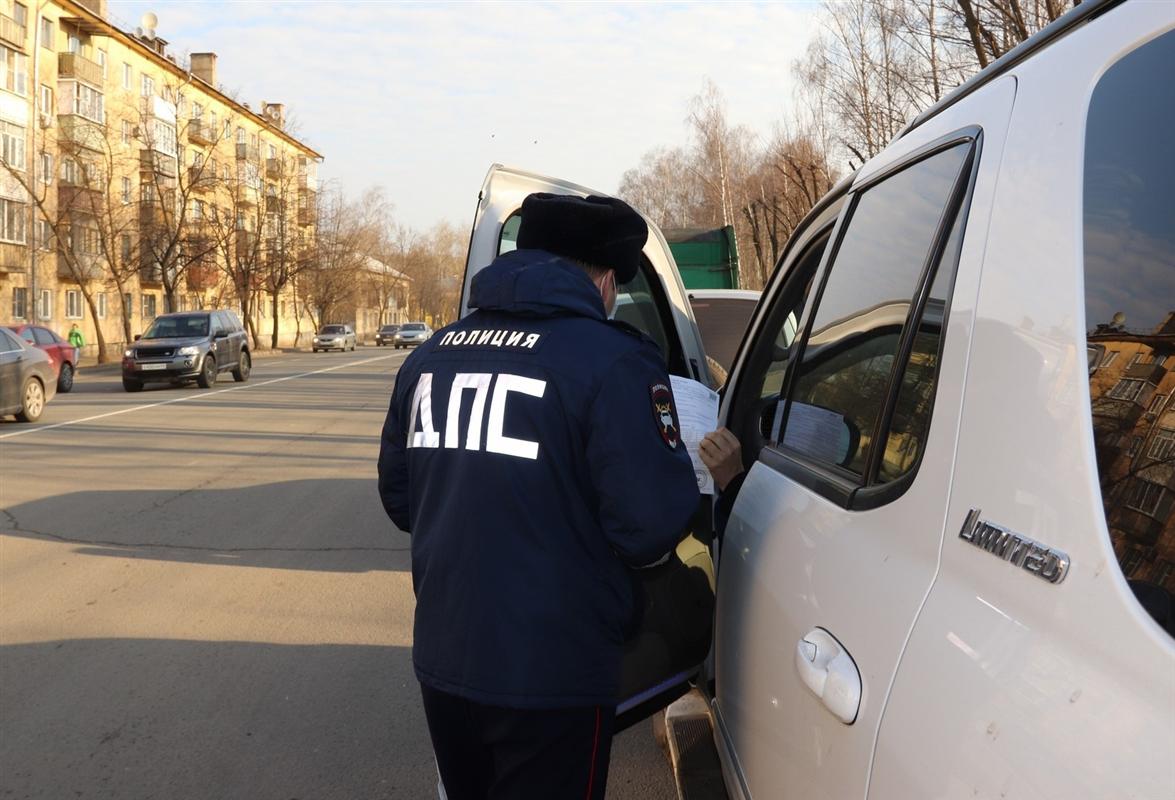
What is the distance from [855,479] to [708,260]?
1308cm

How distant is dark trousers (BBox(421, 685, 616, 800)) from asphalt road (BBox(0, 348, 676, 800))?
1643 mm

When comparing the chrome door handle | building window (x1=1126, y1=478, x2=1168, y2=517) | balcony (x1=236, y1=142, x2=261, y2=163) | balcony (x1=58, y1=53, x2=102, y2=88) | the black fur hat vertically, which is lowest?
the chrome door handle

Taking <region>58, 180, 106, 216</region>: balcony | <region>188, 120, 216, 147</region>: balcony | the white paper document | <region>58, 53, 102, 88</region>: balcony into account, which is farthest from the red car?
<region>188, 120, 216, 147</region>: balcony

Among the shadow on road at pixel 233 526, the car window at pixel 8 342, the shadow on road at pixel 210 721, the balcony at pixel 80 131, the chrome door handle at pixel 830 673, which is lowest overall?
the shadow on road at pixel 233 526

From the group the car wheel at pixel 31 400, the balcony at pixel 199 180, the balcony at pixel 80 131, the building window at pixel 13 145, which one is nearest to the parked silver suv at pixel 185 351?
the car wheel at pixel 31 400

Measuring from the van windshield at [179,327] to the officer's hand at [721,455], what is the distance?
2365cm

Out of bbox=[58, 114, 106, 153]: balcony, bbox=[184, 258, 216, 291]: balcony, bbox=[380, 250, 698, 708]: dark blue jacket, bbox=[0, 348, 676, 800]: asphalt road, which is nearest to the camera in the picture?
bbox=[380, 250, 698, 708]: dark blue jacket

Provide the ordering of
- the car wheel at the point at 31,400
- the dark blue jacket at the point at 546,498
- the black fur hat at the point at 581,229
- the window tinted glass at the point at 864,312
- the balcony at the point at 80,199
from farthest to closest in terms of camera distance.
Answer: the balcony at the point at 80,199, the car wheel at the point at 31,400, the black fur hat at the point at 581,229, the dark blue jacket at the point at 546,498, the window tinted glass at the point at 864,312

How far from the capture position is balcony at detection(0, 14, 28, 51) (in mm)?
40875

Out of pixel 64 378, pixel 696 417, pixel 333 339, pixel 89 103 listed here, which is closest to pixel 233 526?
pixel 696 417

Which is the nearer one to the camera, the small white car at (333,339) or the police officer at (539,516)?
the police officer at (539,516)

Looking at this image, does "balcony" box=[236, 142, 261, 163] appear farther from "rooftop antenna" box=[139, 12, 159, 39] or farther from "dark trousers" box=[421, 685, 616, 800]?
"dark trousers" box=[421, 685, 616, 800]

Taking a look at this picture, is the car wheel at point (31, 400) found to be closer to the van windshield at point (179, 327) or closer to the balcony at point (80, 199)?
the van windshield at point (179, 327)

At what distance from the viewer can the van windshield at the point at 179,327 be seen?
24.4m
